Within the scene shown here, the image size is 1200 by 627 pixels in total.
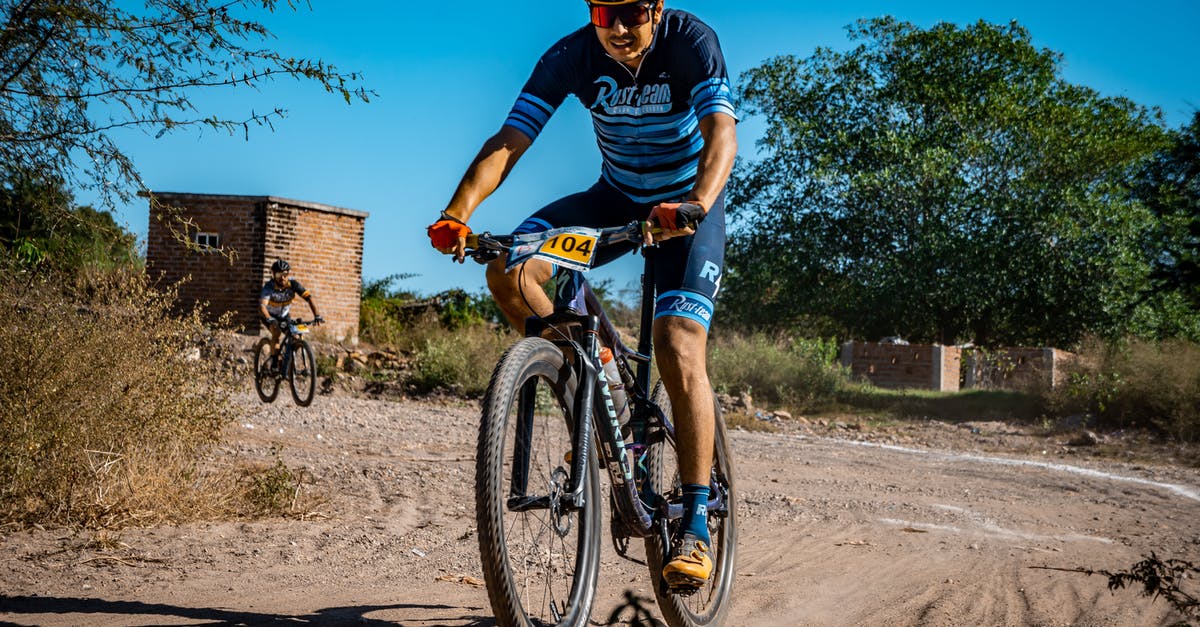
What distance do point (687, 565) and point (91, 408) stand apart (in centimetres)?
381

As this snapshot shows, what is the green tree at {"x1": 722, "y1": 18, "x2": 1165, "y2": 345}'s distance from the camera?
26156 mm

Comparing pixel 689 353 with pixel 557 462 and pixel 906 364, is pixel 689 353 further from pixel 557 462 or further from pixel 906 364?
pixel 906 364

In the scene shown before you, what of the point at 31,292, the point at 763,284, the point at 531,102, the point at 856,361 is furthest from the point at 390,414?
the point at 763,284

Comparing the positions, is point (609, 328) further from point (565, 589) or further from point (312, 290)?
point (312, 290)

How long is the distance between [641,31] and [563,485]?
5.52 feet

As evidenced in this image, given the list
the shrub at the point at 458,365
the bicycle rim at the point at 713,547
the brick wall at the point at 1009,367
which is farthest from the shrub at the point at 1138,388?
the bicycle rim at the point at 713,547

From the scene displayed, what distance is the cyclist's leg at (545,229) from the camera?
11.7 ft

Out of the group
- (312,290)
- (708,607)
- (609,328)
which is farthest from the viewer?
(312,290)

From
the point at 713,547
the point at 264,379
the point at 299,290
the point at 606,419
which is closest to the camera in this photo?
the point at 606,419

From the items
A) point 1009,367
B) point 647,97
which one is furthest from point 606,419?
point 1009,367

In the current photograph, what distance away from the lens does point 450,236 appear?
3326 mm

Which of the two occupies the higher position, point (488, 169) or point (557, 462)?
point (488, 169)

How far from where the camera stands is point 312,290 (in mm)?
24312

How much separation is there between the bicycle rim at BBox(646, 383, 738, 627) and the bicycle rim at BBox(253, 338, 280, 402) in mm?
10972
